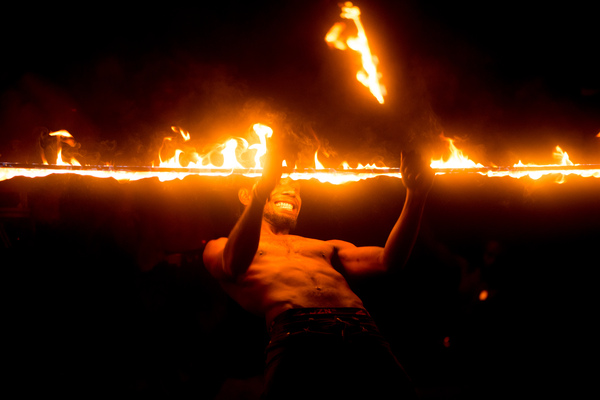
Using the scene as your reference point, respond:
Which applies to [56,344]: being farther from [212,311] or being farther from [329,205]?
[329,205]

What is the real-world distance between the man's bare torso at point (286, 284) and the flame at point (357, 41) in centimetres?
231

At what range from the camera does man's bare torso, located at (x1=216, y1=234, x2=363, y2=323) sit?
2664 millimetres

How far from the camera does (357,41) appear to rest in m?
3.97

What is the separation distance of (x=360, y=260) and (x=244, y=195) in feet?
5.19

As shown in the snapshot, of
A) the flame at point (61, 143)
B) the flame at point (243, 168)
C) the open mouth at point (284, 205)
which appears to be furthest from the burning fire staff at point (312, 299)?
the flame at point (61, 143)

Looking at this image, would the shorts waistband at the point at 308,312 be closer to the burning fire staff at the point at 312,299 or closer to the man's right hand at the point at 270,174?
the burning fire staff at the point at 312,299

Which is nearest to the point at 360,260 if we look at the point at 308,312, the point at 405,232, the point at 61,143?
the point at 405,232

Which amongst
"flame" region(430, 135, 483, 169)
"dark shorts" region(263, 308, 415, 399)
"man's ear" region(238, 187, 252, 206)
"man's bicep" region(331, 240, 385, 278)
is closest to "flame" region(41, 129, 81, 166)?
"man's ear" region(238, 187, 252, 206)

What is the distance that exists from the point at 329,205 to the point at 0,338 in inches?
153

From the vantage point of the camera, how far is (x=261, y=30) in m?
4.00


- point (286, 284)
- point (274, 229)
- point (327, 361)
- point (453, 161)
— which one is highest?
point (453, 161)

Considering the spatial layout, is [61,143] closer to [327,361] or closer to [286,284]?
[286,284]

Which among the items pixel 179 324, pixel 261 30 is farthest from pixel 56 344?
pixel 261 30

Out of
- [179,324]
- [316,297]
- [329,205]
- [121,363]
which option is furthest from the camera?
[329,205]
